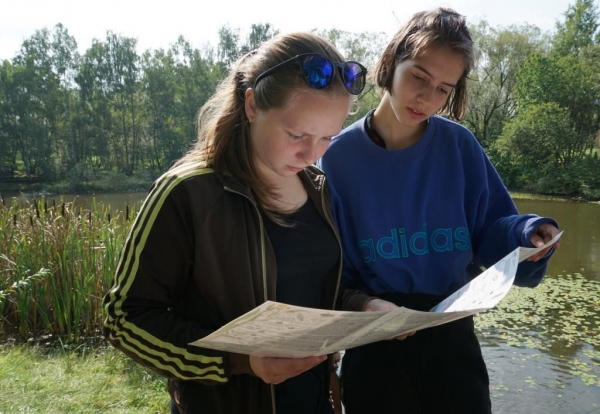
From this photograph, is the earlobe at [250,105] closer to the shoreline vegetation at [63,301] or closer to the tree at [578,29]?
the shoreline vegetation at [63,301]

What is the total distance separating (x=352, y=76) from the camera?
1164 millimetres

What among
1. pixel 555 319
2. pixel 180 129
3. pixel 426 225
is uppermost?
pixel 180 129

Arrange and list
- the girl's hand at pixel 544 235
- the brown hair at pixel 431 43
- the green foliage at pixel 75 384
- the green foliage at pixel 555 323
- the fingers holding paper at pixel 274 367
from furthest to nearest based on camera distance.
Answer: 1. the green foliage at pixel 555 323
2. the green foliage at pixel 75 384
3. the brown hair at pixel 431 43
4. the girl's hand at pixel 544 235
5. the fingers holding paper at pixel 274 367

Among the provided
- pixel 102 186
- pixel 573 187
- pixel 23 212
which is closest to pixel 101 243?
pixel 23 212

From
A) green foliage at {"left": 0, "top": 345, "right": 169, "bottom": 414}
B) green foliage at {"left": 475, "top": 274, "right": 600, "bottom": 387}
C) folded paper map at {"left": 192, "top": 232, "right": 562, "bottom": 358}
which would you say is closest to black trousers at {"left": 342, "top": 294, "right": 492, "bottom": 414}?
folded paper map at {"left": 192, "top": 232, "right": 562, "bottom": 358}

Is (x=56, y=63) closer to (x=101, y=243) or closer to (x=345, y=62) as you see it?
(x=101, y=243)

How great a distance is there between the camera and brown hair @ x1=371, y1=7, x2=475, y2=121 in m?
1.41

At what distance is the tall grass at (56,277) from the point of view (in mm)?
4051

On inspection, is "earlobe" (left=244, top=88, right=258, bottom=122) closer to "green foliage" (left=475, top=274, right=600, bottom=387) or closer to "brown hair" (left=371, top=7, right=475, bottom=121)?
"brown hair" (left=371, top=7, right=475, bottom=121)

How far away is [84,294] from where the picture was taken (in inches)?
160

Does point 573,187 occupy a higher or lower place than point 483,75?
lower

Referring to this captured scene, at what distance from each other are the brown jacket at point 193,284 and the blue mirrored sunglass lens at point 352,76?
33 centimetres

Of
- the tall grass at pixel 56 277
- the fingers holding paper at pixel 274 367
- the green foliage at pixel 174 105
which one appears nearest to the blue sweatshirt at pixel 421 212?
the fingers holding paper at pixel 274 367

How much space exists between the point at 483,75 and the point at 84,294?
88.4 ft
